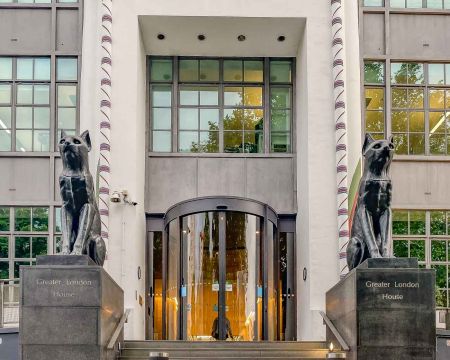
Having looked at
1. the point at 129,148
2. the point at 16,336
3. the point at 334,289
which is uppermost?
the point at 129,148

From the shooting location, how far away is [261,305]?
69.9 ft

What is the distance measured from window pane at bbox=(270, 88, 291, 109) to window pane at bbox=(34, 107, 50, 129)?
595 centimetres

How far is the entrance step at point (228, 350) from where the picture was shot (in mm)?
16453

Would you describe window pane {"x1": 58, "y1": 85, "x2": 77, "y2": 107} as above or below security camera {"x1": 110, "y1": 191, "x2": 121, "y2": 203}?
above

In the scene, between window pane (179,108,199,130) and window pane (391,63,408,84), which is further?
window pane (179,108,199,130)

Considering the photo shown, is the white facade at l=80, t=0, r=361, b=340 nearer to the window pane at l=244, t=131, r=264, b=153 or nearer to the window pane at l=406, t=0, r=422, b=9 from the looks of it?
the window pane at l=244, t=131, r=264, b=153

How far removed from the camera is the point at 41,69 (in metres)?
22.6

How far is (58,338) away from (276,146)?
33.8ft

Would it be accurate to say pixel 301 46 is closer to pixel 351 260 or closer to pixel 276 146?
pixel 276 146

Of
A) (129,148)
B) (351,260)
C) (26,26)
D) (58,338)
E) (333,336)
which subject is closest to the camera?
(58,338)

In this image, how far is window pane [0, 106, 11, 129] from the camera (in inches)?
884

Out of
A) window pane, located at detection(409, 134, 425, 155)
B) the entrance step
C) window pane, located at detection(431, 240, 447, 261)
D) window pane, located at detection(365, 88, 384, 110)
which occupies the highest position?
window pane, located at detection(365, 88, 384, 110)

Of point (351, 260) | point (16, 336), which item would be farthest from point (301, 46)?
point (16, 336)

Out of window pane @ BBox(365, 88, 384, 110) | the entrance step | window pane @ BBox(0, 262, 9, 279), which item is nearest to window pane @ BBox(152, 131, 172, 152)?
window pane @ BBox(0, 262, 9, 279)
